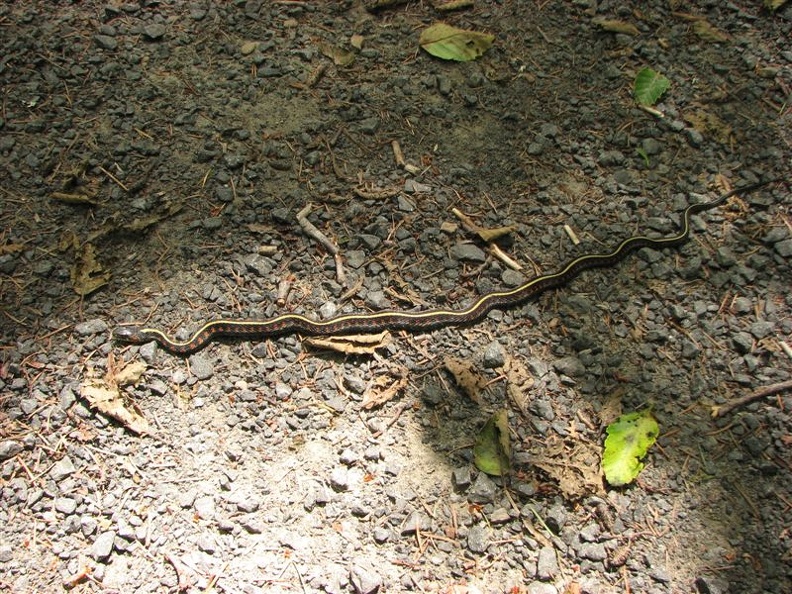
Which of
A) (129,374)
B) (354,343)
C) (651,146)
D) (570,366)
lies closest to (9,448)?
(129,374)

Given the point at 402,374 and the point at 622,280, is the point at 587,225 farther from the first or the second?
the point at 402,374

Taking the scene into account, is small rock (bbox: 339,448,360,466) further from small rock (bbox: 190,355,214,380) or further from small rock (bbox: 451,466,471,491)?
small rock (bbox: 190,355,214,380)

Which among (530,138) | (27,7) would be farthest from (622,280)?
(27,7)

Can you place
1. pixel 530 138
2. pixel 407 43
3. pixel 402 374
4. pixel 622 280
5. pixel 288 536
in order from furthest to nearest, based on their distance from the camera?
pixel 407 43 < pixel 530 138 < pixel 622 280 < pixel 402 374 < pixel 288 536

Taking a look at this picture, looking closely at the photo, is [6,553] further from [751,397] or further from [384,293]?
[751,397]

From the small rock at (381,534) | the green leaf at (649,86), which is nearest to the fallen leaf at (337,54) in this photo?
the green leaf at (649,86)

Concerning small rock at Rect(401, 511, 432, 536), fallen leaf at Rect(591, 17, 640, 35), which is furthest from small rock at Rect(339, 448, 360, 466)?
fallen leaf at Rect(591, 17, 640, 35)
